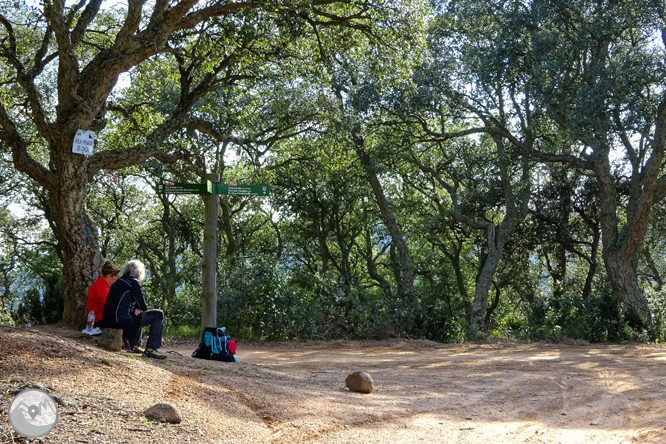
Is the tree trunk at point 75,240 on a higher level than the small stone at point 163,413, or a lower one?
higher

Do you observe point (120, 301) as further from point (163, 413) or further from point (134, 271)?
point (163, 413)

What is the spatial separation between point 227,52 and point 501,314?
25.1m

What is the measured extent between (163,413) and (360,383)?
10.2 feet

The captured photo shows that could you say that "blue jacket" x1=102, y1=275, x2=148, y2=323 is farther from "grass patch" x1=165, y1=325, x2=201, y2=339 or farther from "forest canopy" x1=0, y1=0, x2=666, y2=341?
"grass patch" x1=165, y1=325, x2=201, y2=339

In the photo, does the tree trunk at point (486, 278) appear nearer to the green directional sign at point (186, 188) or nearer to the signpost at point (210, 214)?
the signpost at point (210, 214)

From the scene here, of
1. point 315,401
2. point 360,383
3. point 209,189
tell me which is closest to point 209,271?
point 209,189

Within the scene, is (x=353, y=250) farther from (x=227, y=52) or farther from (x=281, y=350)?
(x=227, y=52)

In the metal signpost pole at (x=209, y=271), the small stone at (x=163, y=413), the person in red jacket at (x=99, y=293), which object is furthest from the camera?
the metal signpost pole at (x=209, y=271)

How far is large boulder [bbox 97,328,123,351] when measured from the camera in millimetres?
7328

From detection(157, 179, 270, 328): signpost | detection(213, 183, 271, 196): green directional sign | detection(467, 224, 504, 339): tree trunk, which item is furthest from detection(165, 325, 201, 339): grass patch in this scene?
detection(467, 224, 504, 339): tree trunk

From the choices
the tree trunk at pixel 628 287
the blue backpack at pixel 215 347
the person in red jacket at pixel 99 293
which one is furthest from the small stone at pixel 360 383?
the tree trunk at pixel 628 287

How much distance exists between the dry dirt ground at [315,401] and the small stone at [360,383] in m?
0.16

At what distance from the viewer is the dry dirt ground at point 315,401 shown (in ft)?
15.2

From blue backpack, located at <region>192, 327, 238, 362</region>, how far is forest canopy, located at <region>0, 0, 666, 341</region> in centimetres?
230
